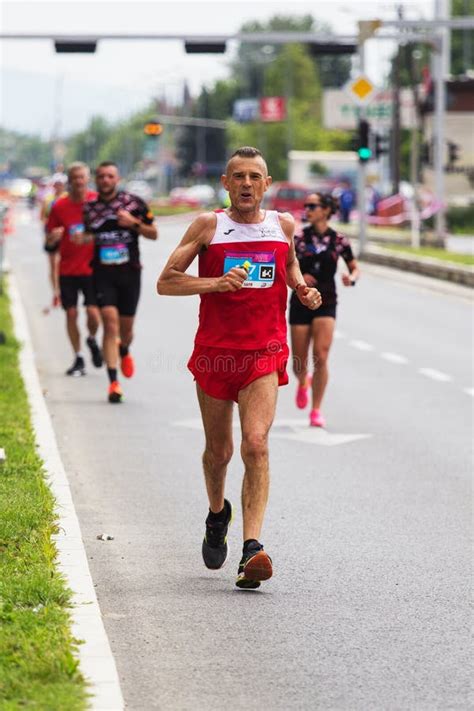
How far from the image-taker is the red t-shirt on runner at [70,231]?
16531 millimetres

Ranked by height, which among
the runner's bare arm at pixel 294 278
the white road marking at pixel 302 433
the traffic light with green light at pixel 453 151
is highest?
the runner's bare arm at pixel 294 278

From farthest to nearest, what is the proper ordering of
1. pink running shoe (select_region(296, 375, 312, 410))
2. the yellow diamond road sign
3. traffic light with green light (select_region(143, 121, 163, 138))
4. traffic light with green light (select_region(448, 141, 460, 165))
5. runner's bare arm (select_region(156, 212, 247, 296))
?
traffic light with green light (select_region(143, 121, 163, 138)) < traffic light with green light (select_region(448, 141, 460, 165)) < the yellow diamond road sign < pink running shoe (select_region(296, 375, 312, 410)) < runner's bare arm (select_region(156, 212, 247, 296))

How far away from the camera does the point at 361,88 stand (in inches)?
1608

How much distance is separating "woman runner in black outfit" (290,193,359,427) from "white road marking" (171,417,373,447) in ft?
0.55

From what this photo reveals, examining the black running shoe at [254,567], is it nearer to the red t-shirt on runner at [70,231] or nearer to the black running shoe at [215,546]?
the black running shoe at [215,546]

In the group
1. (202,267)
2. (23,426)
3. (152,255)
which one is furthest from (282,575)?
(152,255)

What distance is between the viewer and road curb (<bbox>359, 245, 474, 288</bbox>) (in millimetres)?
31328

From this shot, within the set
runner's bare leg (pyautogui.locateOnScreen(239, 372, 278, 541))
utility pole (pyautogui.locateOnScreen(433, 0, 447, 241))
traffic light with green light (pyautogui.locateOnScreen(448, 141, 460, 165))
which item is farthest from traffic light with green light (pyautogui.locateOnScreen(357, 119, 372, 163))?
runner's bare leg (pyautogui.locateOnScreen(239, 372, 278, 541))

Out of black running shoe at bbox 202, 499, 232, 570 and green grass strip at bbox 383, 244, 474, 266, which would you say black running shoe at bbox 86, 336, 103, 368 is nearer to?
black running shoe at bbox 202, 499, 232, 570

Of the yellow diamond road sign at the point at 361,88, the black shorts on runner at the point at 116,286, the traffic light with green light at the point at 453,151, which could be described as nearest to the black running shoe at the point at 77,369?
the black shorts on runner at the point at 116,286

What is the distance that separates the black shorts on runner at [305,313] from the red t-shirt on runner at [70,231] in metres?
3.24

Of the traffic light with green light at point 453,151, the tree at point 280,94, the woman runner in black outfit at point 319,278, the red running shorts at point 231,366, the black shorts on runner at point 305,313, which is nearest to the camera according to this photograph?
the red running shorts at point 231,366

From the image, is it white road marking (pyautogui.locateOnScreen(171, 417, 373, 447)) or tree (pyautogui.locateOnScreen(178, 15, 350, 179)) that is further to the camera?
tree (pyautogui.locateOnScreen(178, 15, 350, 179))

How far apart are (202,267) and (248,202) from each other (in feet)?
1.26
